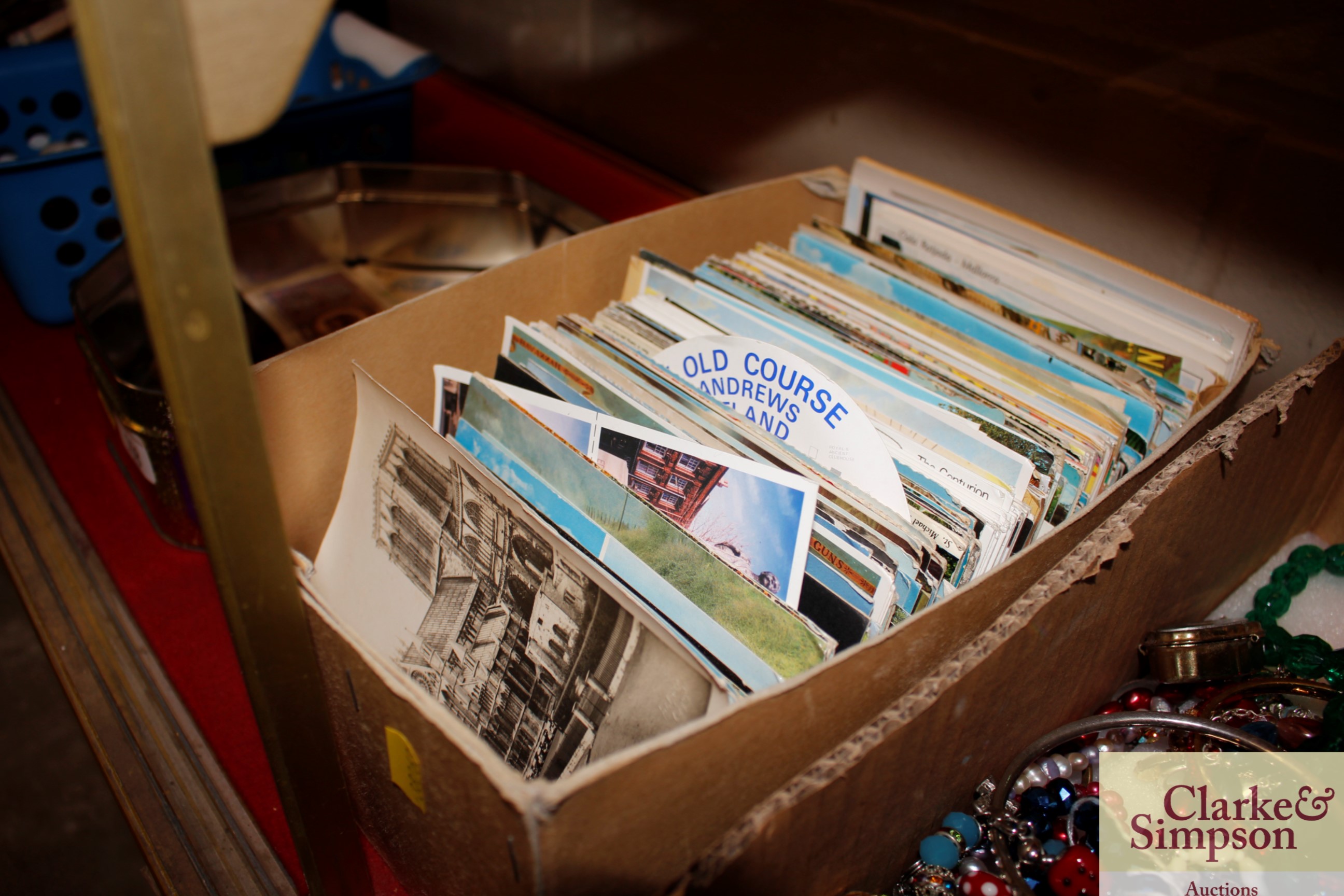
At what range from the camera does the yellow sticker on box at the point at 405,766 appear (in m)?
0.47

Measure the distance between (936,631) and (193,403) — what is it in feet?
1.39

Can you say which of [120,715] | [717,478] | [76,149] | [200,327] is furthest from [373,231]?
[200,327]

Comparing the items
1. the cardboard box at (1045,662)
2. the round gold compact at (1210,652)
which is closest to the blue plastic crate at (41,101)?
the cardboard box at (1045,662)

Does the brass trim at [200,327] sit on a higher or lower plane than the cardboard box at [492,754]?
higher

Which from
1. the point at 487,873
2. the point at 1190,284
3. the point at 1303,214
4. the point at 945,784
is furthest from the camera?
the point at 1190,284

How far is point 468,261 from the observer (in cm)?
132

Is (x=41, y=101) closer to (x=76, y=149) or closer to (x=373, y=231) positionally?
(x=76, y=149)

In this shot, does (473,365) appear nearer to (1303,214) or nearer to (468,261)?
(468,261)

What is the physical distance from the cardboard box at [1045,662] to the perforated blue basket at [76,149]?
1110mm

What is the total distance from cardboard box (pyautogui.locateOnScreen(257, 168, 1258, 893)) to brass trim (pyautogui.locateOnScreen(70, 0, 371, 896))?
43 mm

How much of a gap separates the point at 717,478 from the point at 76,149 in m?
0.98

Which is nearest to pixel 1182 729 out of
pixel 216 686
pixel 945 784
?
pixel 945 784

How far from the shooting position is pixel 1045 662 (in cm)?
59

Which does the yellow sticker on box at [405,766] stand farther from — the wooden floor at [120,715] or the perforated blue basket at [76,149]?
the perforated blue basket at [76,149]
